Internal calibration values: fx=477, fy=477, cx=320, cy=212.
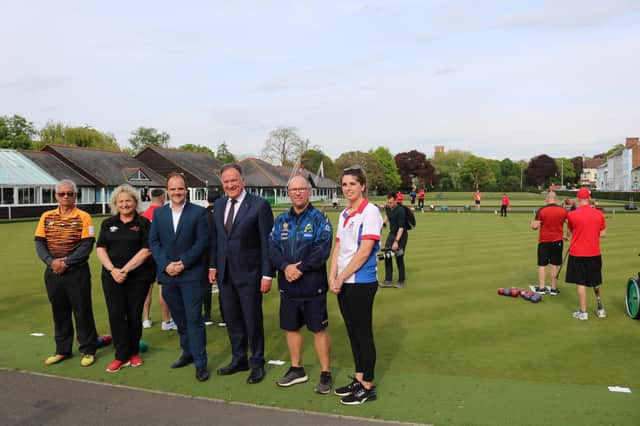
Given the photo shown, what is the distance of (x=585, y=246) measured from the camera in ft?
23.0

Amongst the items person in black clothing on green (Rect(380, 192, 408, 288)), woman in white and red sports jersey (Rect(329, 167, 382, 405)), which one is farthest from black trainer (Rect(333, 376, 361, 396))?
person in black clothing on green (Rect(380, 192, 408, 288))

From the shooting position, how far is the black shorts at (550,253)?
8859 millimetres

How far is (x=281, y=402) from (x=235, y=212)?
72.5 inches

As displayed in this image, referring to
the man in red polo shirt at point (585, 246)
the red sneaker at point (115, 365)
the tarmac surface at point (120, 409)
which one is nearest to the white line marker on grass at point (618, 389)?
the tarmac surface at point (120, 409)

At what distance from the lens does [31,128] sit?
66.4 metres

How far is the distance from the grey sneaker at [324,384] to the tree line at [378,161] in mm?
52786

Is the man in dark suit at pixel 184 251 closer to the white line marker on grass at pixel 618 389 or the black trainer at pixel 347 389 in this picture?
the black trainer at pixel 347 389

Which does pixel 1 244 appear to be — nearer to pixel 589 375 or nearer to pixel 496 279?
pixel 496 279

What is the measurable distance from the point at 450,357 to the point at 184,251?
10.6 ft

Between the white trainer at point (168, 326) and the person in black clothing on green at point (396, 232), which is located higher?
the person in black clothing on green at point (396, 232)

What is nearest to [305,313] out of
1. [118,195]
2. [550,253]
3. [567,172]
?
A: [118,195]

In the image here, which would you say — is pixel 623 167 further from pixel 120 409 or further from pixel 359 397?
pixel 120 409

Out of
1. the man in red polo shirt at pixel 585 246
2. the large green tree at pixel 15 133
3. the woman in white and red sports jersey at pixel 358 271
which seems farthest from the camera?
the large green tree at pixel 15 133

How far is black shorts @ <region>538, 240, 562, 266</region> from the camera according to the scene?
349 inches
